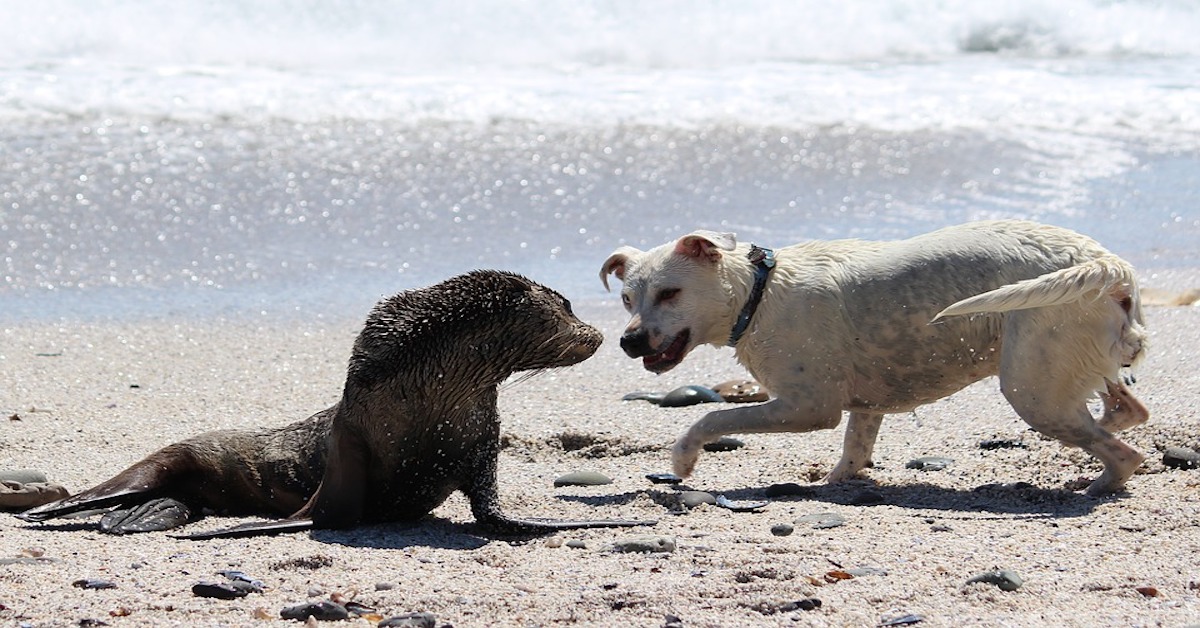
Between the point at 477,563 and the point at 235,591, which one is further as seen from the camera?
the point at 477,563

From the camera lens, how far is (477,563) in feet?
16.5

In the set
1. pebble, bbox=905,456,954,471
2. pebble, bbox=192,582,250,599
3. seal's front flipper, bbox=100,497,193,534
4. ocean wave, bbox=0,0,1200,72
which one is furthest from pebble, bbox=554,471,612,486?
ocean wave, bbox=0,0,1200,72

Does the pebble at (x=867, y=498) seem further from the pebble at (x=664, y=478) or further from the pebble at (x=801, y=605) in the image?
the pebble at (x=801, y=605)

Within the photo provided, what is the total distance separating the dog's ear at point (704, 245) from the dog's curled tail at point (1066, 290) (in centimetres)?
97

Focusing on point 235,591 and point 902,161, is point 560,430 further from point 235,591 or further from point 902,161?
point 902,161

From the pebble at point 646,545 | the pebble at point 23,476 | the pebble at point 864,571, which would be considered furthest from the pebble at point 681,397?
the pebble at point 864,571

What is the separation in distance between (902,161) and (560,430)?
7.94 meters

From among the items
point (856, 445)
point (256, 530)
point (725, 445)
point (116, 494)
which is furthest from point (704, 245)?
point (116, 494)

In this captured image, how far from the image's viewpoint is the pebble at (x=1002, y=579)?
14.9 feet

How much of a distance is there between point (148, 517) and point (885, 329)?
3.00 metres

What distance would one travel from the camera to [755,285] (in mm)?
6645

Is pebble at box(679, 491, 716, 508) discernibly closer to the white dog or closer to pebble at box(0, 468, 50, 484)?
the white dog

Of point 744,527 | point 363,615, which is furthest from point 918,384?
point 363,615

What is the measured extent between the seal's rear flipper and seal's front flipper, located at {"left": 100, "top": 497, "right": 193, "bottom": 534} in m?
0.18
